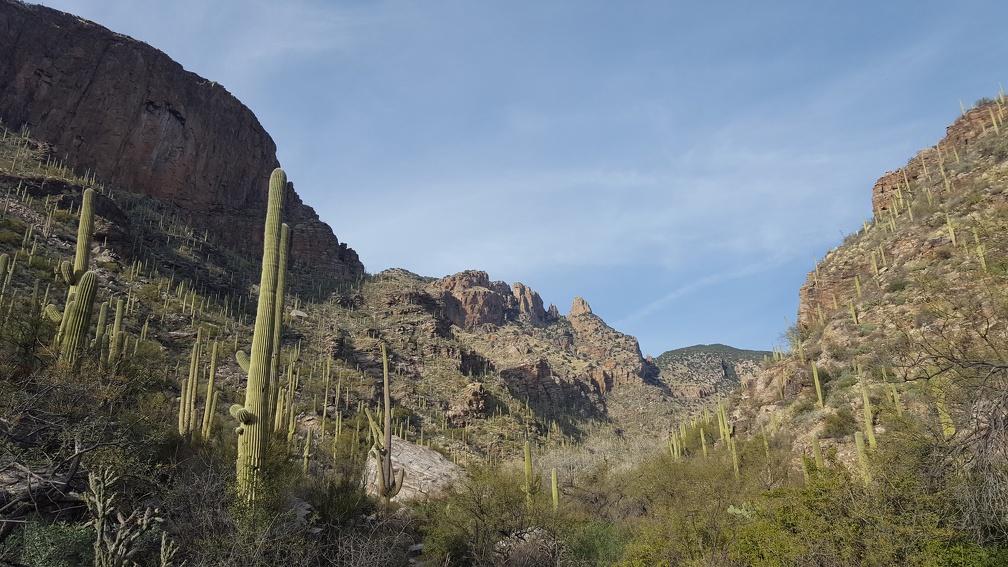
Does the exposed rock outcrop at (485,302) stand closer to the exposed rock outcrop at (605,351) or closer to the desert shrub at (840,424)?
the exposed rock outcrop at (605,351)

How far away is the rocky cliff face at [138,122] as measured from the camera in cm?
5638

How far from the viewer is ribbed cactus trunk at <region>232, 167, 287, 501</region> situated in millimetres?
9188

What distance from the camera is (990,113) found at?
29781 millimetres

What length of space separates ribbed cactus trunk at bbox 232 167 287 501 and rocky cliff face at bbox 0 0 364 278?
56.4 m

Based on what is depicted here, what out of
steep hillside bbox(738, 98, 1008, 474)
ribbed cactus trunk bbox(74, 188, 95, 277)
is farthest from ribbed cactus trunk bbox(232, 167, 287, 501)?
steep hillside bbox(738, 98, 1008, 474)

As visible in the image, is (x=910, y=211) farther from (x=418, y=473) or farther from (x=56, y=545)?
(x=56, y=545)

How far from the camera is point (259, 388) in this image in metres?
9.68

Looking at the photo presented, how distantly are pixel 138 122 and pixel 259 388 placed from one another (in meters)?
68.8

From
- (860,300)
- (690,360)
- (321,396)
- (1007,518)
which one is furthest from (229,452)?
(690,360)

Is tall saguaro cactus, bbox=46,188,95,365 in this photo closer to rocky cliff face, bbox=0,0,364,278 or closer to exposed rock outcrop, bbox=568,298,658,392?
rocky cliff face, bbox=0,0,364,278

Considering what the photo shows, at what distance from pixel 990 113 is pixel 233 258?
208ft

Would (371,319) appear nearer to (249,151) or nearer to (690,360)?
(249,151)

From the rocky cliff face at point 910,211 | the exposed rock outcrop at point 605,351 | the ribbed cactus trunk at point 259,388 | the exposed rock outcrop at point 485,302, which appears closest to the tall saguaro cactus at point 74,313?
the ribbed cactus trunk at point 259,388

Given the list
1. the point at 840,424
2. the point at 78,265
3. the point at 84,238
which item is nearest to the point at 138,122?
the point at 84,238
